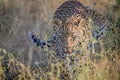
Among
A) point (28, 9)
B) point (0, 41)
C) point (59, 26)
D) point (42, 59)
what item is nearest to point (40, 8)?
point (28, 9)

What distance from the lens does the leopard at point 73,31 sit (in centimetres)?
588

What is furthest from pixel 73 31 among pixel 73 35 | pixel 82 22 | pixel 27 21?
pixel 27 21

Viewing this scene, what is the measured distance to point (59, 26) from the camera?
6.20 meters

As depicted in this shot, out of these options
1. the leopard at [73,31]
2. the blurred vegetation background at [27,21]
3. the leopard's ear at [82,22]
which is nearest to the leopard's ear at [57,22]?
the leopard at [73,31]

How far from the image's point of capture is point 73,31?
19.9 feet

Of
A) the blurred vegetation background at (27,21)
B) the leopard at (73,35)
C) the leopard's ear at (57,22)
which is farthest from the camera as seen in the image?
the blurred vegetation background at (27,21)

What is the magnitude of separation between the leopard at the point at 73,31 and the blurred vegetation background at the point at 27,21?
0.19 meters

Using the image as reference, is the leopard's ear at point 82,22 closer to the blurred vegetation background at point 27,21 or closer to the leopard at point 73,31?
the leopard at point 73,31

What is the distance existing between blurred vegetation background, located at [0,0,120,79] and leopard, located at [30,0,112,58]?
0.63ft

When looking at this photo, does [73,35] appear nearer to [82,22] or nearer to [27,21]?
[82,22]

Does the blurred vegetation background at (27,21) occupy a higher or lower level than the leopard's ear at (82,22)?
lower

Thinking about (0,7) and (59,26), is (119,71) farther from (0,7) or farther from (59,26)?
(0,7)

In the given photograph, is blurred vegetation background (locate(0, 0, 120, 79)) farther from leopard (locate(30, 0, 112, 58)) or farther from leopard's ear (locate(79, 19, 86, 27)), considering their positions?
leopard's ear (locate(79, 19, 86, 27))

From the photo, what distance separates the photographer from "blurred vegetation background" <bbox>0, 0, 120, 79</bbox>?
6996 millimetres
